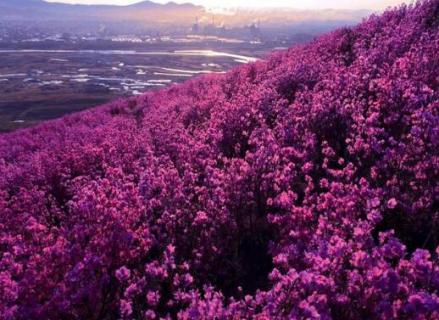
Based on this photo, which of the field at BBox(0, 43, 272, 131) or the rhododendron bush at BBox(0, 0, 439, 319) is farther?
the field at BBox(0, 43, 272, 131)

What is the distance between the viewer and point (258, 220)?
5941 millimetres

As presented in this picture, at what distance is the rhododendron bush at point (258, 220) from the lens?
369 cm

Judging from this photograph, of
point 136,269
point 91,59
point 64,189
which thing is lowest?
point 91,59

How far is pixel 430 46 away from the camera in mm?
9242

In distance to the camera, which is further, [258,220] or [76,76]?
[76,76]

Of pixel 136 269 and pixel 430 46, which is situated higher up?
pixel 430 46

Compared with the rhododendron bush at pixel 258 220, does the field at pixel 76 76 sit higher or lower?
lower

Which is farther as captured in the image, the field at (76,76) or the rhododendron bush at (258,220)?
the field at (76,76)

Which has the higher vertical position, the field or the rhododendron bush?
the rhododendron bush

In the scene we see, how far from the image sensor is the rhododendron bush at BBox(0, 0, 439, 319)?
369 centimetres

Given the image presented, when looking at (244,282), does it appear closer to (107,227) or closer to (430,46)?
(107,227)

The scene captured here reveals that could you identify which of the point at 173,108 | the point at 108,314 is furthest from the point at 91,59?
the point at 108,314

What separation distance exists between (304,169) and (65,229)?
275cm

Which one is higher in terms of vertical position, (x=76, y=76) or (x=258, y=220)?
(x=258, y=220)
